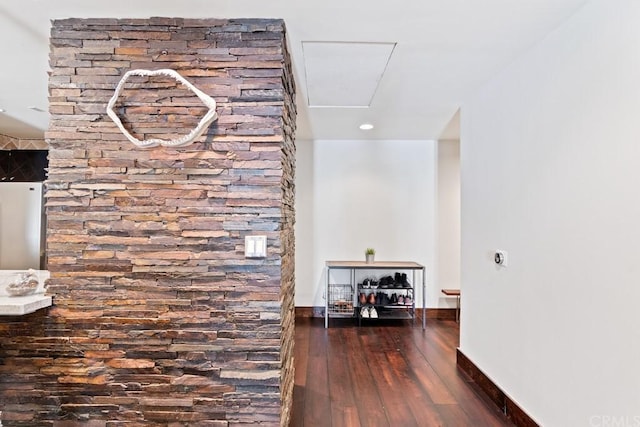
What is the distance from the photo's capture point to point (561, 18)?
183 cm

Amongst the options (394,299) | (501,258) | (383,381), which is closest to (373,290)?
(394,299)

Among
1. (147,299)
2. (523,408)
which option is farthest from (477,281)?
(147,299)

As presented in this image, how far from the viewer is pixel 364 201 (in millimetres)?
4699

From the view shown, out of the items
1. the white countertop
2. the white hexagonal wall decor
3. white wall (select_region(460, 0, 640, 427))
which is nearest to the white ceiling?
white wall (select_region(460, 0, 640, 427))

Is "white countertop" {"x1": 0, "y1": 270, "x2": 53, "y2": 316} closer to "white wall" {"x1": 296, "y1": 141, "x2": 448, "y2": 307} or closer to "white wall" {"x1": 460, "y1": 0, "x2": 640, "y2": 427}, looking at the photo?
"white wall" {"x1": 460, "y1": 0, "x2": 640, "y2": 427}

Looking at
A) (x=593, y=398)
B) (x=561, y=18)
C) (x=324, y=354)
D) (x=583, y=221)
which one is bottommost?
(x=324, y=354)

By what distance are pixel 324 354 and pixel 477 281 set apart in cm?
154

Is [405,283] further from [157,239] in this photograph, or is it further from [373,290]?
[157,239]

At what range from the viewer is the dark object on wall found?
4422mm

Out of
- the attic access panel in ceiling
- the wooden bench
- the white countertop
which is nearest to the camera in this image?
the white countertop

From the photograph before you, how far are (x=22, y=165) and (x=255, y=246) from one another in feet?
14.2

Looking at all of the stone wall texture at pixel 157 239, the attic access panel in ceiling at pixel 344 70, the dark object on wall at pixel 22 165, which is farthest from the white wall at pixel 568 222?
the dark object on wall at pixel 22 165

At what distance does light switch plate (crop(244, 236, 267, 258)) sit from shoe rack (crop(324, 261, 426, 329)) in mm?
2423

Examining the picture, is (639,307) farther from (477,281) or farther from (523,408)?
(477,281)
